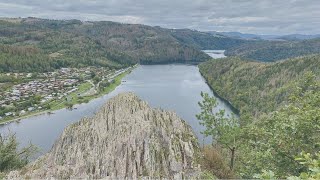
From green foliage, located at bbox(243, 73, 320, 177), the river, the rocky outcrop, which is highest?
green foliage, located at bbox(243, 73, 320, 177)

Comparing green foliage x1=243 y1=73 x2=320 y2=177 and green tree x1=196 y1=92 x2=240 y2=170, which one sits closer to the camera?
green foliage x1=243 y1=73 x2=320 y2=177

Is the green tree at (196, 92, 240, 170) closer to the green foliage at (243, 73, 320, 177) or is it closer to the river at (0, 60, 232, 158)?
the green foliage at (243, 73, 320, 177)

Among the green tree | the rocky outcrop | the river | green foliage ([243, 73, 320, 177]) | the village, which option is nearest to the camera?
green foliage ([243, 73, 320, 177])

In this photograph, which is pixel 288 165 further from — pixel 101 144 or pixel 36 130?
pixel 36 130

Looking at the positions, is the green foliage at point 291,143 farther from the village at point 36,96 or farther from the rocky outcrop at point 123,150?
the village at point 36,96

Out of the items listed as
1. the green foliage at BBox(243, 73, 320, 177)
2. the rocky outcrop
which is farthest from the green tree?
the green foliage at BBox(243, 73, 320, 177)

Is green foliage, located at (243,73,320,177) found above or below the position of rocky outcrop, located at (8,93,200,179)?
above

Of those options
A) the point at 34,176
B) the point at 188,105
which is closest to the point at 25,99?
the point at 188,105

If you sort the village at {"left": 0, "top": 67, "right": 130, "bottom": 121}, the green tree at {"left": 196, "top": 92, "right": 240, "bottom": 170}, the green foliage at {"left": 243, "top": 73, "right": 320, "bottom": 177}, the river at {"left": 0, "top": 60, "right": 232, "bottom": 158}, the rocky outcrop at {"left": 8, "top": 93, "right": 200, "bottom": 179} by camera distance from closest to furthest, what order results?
the green foliage at {"left": 243, "top": 73, "right": 320, "bottom": 177} < the rocky outcrop at {"left": 8, "top": 93, "right": 200, "bottom": 179} < the green tree at {"left": 196, "top": 92, "right": 240, "bottom": 170} < the river at {"left": 0, "top": 60, "right": 232, "bottom": 158} < the village at {"left": 0, "top": 67, "right": 130, "bottom": 121}
